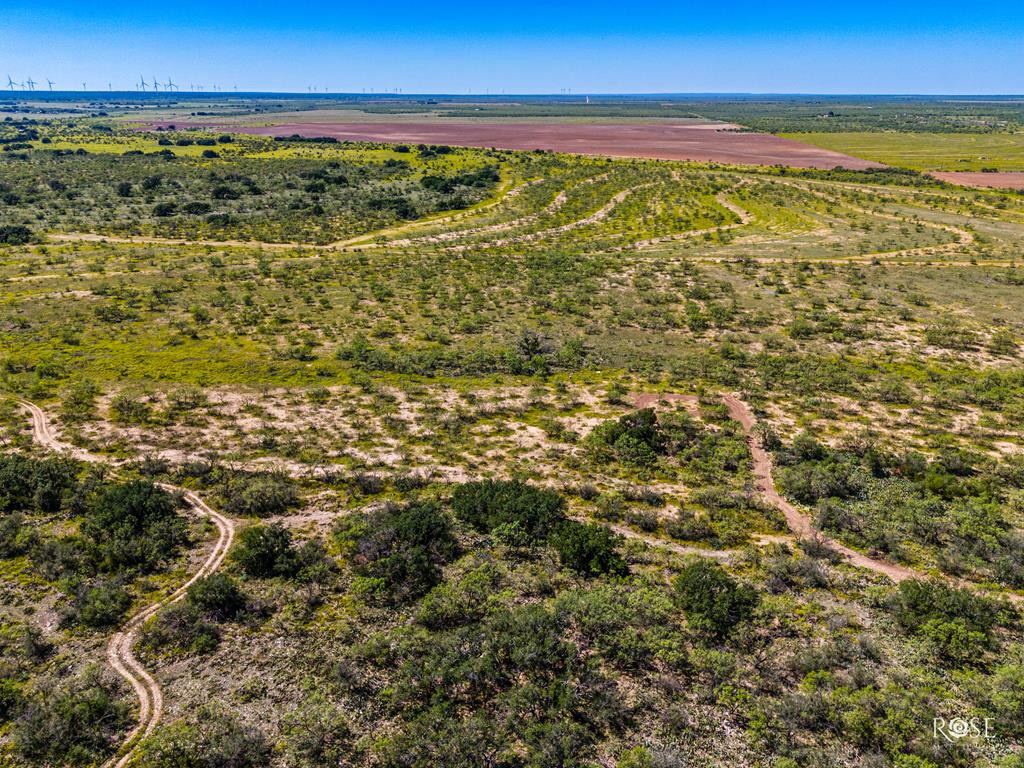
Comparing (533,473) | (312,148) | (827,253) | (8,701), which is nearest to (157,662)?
(8,701)

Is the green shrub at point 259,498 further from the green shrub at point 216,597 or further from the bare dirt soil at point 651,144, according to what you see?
the bare dirt soil at point 651,144

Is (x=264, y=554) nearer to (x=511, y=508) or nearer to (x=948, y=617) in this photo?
(x=511, y=508)

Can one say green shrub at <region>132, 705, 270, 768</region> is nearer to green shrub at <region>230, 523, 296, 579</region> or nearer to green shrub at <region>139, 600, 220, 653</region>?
green shrub at <region>139, 600, 220, 653</region>

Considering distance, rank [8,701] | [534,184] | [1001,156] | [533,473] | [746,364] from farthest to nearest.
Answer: [1001,156] < [534,184] < [746,364] < [533,473] < [8,701]

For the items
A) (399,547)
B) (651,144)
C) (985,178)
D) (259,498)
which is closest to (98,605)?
(259,498)

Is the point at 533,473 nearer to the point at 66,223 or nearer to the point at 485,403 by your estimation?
the point at 485,403

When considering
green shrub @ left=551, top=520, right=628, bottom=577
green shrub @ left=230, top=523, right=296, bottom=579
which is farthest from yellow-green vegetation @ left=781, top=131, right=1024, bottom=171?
green shrub @ left=230, top=523, right=296, bottom=579

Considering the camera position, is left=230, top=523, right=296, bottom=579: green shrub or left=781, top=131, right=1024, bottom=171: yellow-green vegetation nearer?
left=230, top=523, right=296, bottom=579: green shrub
